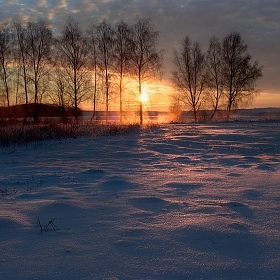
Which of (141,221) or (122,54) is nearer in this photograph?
(141,221)

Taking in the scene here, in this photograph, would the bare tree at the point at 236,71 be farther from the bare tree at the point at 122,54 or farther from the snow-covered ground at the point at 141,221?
the snow-covered ground at the point at 141,221

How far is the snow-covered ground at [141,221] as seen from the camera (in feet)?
7.00

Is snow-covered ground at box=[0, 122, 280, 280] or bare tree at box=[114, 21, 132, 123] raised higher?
bare tree at box=[114, 21, 132, 123]

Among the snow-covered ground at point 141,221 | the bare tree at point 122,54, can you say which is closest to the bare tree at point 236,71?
the bare tree at point 122,54

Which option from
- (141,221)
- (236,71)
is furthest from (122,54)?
(141,221)

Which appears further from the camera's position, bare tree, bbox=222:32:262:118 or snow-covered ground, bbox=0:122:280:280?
bare tree, bbox=222:32:262:118

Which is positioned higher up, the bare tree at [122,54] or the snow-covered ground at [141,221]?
the bare tree at [122,54]

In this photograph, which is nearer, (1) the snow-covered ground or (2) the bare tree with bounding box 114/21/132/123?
(1) the snow-covered ground

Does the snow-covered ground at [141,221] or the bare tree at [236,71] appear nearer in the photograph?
the snow-covered ground at [141,221]

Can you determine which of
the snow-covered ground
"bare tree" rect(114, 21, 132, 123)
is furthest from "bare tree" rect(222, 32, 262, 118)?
the snow-covered ground

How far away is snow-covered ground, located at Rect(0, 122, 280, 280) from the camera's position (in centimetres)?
213

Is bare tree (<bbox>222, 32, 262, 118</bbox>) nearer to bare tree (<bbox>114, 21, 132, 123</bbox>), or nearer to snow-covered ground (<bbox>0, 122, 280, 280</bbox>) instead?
bare tree (<bbox>114, 21, 132, 123</bbox>)

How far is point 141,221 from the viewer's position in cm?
303

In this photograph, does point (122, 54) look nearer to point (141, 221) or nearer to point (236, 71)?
point (236, 71)
